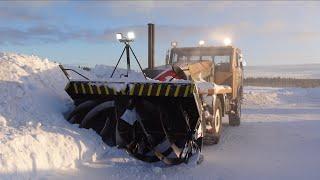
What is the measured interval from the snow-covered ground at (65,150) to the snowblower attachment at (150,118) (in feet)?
0.82

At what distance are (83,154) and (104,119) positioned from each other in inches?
54.4

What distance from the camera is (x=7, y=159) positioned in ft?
20.4

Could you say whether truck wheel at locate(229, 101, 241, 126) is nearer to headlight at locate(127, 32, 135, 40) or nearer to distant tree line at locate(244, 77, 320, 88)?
headlight at locate(127, 32, 135, 40)

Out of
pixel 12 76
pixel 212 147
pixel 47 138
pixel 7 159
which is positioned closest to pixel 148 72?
pixel 212 147

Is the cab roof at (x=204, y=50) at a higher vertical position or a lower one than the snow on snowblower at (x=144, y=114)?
higher

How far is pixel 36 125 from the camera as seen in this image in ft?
25.1

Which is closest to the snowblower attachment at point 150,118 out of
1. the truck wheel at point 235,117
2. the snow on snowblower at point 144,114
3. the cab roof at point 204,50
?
the snow on snowblower at point 144,114

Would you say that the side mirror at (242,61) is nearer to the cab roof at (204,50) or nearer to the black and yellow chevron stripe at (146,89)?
A: the cab roof at (204,50)

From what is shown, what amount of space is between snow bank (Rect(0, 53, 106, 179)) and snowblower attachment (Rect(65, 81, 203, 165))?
46 cm

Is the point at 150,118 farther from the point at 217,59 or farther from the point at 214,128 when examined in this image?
the point at 217,59

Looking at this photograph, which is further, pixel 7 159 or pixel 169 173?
pixel 169 173

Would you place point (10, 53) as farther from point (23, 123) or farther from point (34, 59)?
point (23, 123)

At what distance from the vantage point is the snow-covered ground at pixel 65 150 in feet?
22.2

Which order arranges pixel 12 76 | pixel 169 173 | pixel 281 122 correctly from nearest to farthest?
1. pixel 169 173
2. pixel 12 76
3. pixel 281 122
